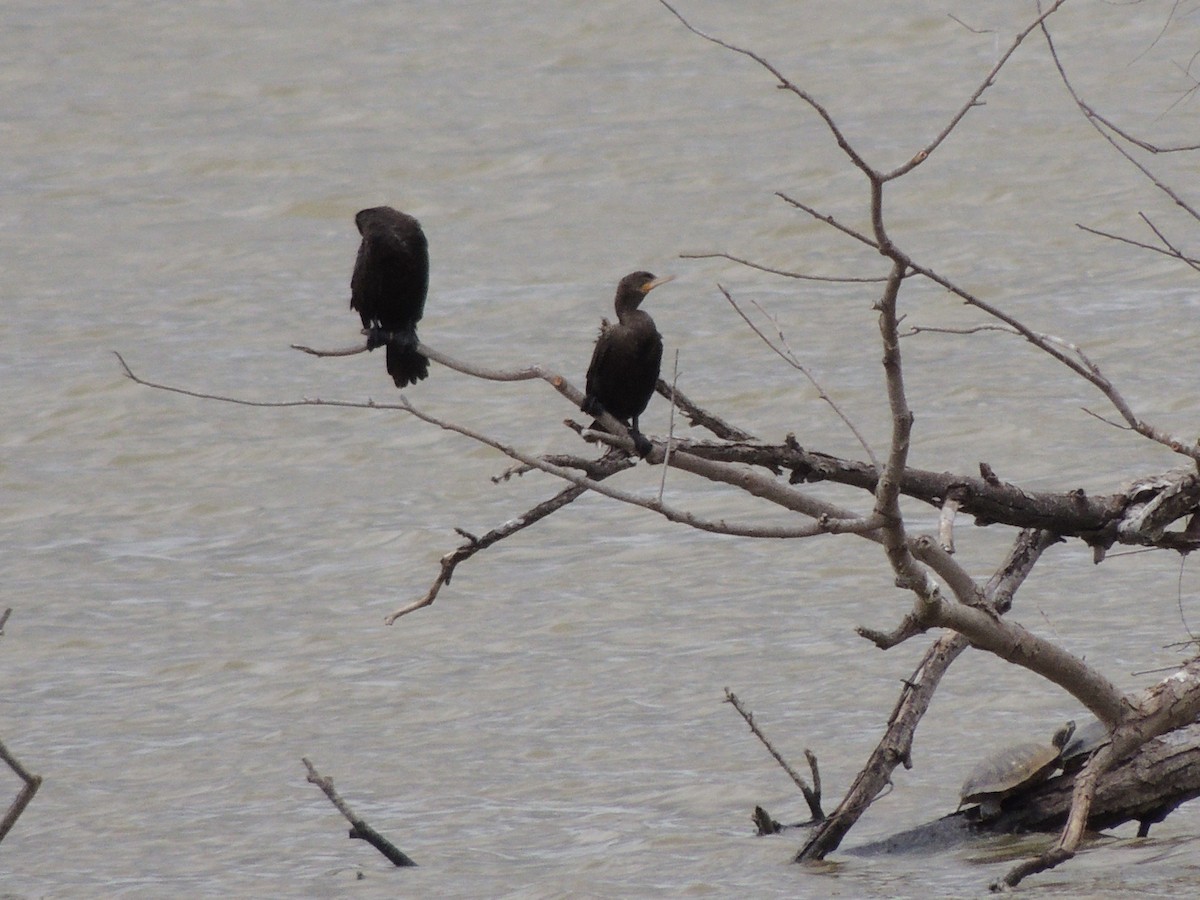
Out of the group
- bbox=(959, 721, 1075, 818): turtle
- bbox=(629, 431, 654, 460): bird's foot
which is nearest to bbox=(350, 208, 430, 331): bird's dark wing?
bbox=(629, 431, 654, 460): bird's foot

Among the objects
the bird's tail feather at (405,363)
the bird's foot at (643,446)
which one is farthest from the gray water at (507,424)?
the bird's tail feather at (405,363)

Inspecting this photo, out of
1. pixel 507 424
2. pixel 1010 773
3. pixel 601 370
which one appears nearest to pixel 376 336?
pixel 601 370

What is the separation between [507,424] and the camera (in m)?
14.6

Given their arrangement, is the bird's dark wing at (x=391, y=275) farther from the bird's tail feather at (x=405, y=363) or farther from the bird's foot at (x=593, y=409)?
the bird's foot at (x=593, y=409)

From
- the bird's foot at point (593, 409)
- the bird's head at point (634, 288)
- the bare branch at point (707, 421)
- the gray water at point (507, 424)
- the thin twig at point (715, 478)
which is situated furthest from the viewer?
the gray water at point (507, 424)

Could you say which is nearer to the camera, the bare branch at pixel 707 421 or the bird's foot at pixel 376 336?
the bare branch at pixel 707 421

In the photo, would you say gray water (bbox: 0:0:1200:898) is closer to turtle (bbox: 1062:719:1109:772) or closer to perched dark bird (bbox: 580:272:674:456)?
turtle (bbox: 1062:719:1109:772)

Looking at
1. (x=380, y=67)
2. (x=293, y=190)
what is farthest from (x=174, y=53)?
(x=293, y=190)

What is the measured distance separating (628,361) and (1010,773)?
163cm

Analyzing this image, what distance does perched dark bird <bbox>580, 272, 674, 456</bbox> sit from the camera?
5824 millimetres

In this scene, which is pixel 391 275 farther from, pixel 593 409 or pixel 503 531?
pixel 503 531

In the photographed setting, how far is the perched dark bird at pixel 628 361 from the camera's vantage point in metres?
5.82

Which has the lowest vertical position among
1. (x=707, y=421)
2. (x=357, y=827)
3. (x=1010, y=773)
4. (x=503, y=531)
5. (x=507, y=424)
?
(x=507, y=424)

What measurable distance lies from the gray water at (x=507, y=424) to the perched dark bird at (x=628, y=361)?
5.14 ft
